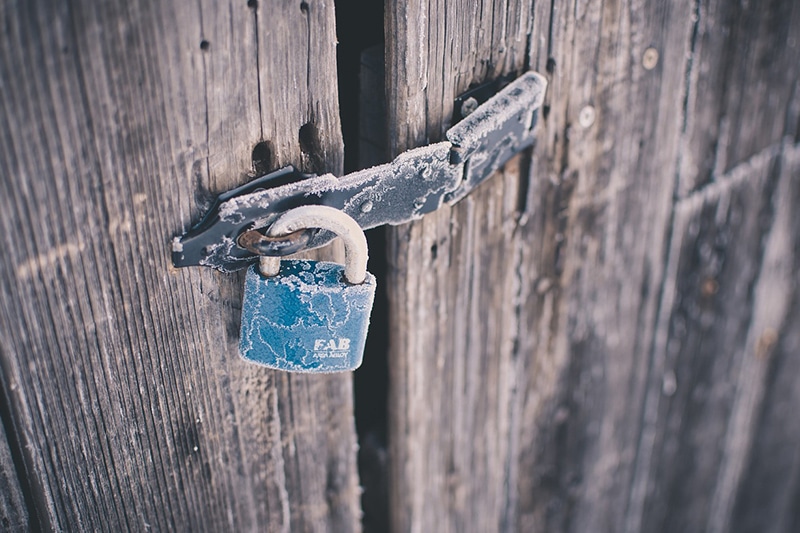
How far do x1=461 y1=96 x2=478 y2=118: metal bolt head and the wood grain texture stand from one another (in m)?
0.16

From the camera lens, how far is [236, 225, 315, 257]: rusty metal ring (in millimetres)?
587

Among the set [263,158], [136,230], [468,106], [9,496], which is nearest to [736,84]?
[468,106]

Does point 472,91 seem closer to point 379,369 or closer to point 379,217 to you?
point 379,217

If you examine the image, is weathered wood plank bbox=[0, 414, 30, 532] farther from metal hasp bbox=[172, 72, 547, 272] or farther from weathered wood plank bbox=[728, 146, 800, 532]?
weathered wood plank bbox=[728, 146, 800, 532]

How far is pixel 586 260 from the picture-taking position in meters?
1.05

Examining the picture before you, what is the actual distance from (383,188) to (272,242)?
0.14m

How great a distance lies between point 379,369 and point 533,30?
0.51 meters

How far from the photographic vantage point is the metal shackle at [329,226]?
58cm

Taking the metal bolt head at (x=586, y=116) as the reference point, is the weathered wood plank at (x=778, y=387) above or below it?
below

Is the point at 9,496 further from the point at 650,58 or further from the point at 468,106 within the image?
the point at 650,58

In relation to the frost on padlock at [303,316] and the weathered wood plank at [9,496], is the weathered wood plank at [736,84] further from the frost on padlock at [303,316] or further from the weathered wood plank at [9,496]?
the weathered wood plank at [9,496]

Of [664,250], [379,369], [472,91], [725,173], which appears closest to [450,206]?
[472,91]

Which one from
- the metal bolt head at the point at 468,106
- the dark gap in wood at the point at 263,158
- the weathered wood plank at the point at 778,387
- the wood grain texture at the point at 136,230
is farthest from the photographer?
the weathered wood plank at the point at 778,387

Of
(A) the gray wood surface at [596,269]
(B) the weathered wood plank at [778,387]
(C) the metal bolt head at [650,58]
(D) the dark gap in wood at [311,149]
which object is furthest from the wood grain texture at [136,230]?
(B) the weathered wood plank at [778,387]
